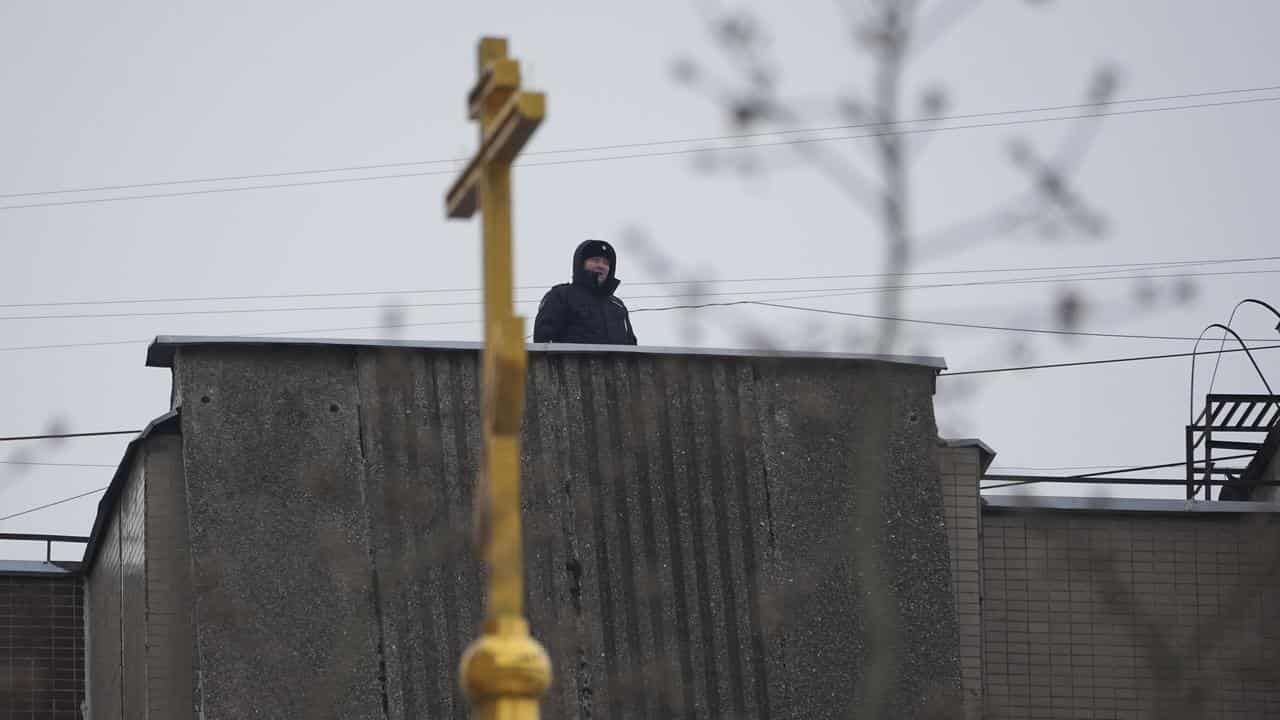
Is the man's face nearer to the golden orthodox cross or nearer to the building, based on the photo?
the building

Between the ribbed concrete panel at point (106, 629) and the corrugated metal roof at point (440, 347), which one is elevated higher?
the corrugated metal roof at point (440, 347)

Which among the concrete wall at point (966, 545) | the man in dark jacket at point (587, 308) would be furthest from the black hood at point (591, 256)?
the concrete wall at point (966, 545)

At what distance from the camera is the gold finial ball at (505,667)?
17.7 feet

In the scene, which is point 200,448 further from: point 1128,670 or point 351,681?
point 1128,670

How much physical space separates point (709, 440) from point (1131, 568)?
138 inches

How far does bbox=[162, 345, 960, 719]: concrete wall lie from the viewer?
10.6 metres

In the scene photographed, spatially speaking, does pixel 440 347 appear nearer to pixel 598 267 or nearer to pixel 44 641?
pixel 598 267

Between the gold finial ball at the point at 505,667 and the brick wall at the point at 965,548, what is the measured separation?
7.29 m

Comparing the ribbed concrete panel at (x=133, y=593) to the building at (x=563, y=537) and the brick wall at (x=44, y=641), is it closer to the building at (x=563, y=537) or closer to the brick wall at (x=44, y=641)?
the building at (x=563, y=537)

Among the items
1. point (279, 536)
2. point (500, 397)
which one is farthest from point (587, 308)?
point (500, 397)

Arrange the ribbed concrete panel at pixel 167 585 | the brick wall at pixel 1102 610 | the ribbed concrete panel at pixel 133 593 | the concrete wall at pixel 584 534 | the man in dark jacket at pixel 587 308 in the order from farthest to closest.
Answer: the brick wall at pixel 1102 610
the man in dark jacket at pixel 587 308
the ribbed concrete panel at pixel 133 593
the ribbed concrete panel at pixel 167 585
the concrete wall at pixel 584 534

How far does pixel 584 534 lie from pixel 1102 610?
13.0 ft

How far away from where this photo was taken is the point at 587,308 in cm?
1213

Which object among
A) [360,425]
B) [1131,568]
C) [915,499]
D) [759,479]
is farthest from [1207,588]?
[360,425]
